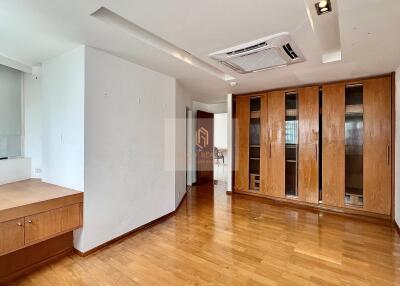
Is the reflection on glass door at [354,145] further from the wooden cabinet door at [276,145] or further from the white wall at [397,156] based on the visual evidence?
the wooden cabinet door at [276,145]

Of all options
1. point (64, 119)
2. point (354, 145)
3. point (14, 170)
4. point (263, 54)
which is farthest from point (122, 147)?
point (354, 145)

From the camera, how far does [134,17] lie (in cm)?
179

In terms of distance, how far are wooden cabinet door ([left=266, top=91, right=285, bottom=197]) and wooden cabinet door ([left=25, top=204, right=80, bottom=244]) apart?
363 cm

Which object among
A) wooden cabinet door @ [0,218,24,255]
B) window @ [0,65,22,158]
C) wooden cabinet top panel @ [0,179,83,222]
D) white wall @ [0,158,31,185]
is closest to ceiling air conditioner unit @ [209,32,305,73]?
wooden cabinet top panel @ [0,179,83,222]

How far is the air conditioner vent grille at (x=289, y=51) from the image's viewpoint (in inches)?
91.0

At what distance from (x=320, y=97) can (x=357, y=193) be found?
1.84m

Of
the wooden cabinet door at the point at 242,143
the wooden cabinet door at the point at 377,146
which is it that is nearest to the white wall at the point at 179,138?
the wooden cabinet door at the point at 242,143

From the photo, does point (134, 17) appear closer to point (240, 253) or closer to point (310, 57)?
point (310, 57)

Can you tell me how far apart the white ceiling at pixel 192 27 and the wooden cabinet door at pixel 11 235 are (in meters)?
1.78

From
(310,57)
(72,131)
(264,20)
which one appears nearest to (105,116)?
(72,131)

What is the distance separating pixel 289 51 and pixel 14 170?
150 inches

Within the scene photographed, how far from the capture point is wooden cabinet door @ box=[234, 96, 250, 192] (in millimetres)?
4914

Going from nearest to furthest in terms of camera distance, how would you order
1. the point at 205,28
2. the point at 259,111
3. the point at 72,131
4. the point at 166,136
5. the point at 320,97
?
the point at 205,28 < the point at 72,131 < the point at 166,136 < the point at 320,97 < the point at 259,111

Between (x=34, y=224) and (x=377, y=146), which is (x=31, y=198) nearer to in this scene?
(x=34, y=224)
